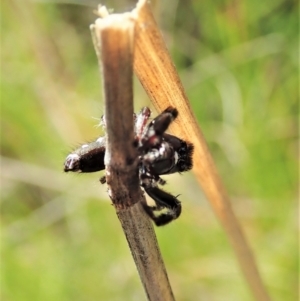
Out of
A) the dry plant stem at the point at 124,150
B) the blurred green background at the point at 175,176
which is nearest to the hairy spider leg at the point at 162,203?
the dry plant stem at the point at 124,150

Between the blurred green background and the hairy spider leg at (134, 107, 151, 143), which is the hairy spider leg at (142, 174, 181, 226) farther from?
the blurred green background

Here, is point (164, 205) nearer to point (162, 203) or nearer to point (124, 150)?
point (162, 203)

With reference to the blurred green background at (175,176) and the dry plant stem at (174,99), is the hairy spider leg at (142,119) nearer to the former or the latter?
the dry plant stem at (174,99)

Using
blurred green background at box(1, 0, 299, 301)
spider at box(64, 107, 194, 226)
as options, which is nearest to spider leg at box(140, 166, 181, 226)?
spider at box(64, 107, 194, 226)

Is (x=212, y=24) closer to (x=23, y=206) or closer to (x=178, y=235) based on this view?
(x=178, y=235)

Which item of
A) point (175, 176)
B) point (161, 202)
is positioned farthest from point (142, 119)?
point (175, 176)
